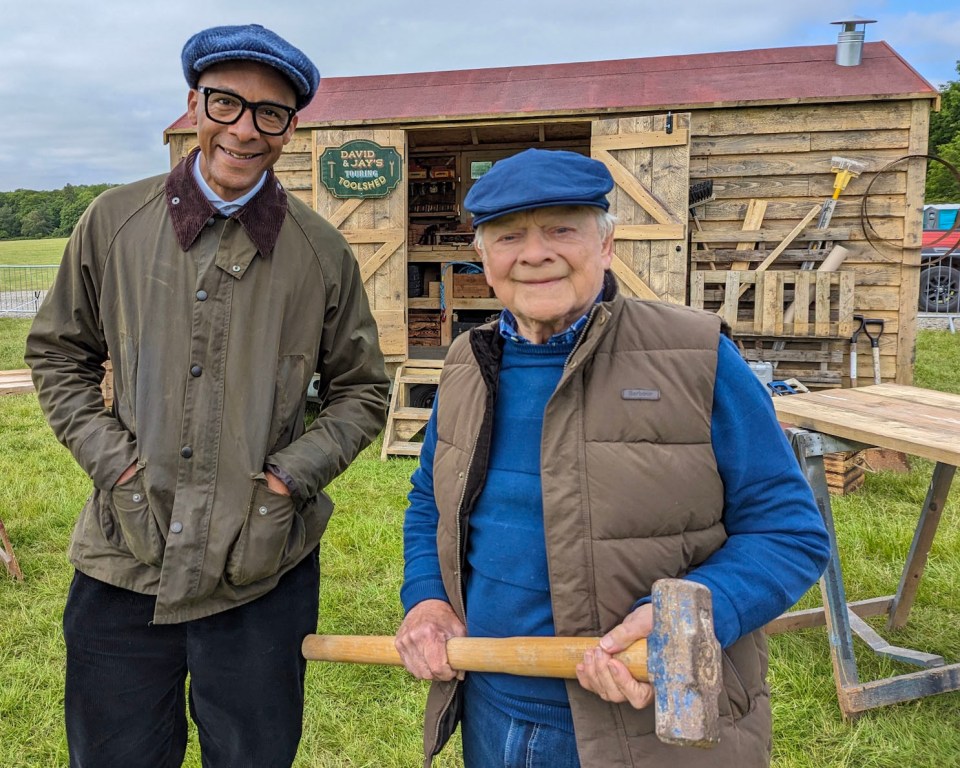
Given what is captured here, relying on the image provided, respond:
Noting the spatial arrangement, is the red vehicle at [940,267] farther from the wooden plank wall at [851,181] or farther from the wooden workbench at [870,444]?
the wooden workbench at [870,444]

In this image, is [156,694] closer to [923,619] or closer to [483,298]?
[923,619]

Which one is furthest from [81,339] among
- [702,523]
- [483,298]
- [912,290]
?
[483,298]

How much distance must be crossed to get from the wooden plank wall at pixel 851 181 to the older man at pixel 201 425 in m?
6.38

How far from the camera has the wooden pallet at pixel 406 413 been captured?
283 inches

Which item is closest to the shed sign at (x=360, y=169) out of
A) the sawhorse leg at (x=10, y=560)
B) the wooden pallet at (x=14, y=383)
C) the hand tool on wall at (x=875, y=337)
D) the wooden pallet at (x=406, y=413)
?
the wooden pallet at (x=406, y=413)

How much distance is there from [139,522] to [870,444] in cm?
249

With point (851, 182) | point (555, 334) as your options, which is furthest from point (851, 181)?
point (555, 334)

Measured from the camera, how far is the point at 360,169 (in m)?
7.64

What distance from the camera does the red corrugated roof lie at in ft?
23.7

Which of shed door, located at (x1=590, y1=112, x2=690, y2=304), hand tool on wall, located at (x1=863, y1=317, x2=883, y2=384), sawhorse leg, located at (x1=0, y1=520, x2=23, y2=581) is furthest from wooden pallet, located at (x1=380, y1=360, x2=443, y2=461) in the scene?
hand tool on wall, located at (x1=863, y1=317, x2=883, y2=384)

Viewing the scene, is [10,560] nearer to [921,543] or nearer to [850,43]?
[921,543]

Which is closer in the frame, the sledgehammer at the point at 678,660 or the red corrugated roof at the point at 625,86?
the sledgehammer at the point at 678,660

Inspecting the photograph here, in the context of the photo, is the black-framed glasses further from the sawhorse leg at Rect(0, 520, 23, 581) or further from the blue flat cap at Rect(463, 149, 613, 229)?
the sawhorse leg at Rect(0, 520, 23, 581)

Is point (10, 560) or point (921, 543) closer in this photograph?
point (921, 543)
